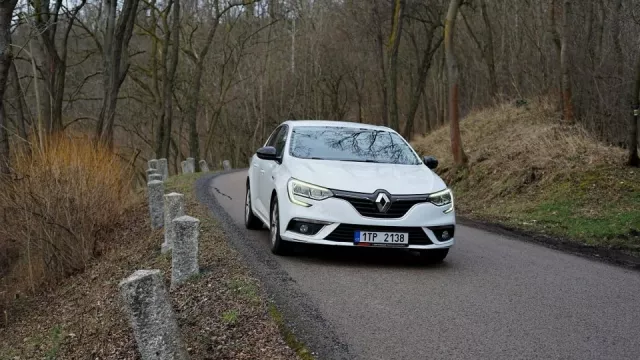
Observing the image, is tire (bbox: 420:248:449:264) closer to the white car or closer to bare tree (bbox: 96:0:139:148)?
the white car

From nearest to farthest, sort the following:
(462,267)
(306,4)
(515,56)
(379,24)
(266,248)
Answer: (462,267) < (266,248) < (515,56) < (379,24) < (306,4)

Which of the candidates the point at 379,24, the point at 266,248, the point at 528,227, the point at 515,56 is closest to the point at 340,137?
the point at 266,248

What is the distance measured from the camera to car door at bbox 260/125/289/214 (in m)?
8.40

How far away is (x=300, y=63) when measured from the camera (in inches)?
1719

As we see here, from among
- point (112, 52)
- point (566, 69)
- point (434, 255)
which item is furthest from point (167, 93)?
point (434, 255)

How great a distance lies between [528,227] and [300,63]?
3323cm

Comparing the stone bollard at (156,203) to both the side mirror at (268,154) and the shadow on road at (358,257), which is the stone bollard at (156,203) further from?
the shadow on road at (358,257)

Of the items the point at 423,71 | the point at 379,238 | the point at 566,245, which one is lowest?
the point at 566,245

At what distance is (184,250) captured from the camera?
688 centimetres

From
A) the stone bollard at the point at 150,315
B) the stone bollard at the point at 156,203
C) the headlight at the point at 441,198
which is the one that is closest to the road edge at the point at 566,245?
the headlight at the point at 441,198

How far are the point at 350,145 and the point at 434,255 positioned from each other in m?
1.92

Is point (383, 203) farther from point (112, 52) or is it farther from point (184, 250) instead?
point (112, 52)

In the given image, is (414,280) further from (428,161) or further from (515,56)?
(515,56)

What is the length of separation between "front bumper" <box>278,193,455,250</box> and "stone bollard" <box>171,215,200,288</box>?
3.68 feet
